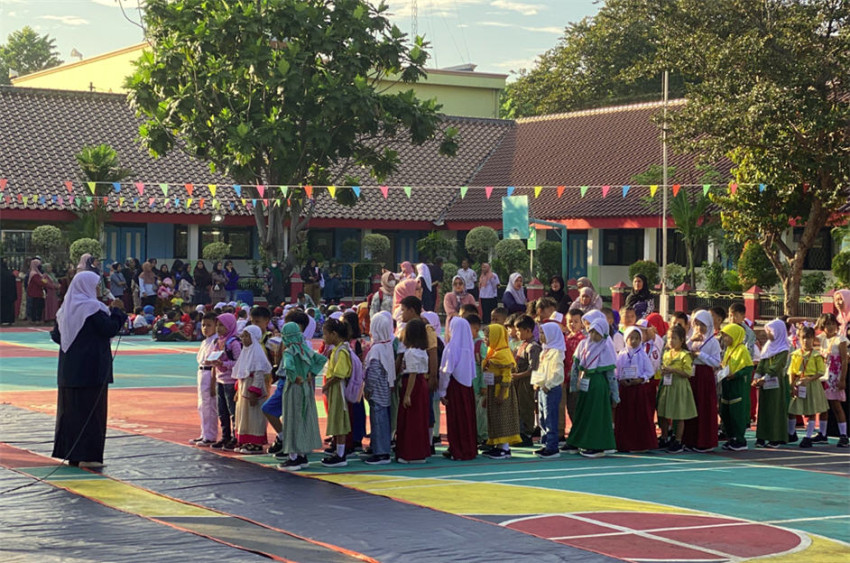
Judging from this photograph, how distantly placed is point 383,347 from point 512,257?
26357mm

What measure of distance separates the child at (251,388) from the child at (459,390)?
190 centimetres

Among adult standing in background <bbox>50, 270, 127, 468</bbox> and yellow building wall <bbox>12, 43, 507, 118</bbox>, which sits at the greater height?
yellow building wall <bbox>12, 43, 507, 118</bbox>

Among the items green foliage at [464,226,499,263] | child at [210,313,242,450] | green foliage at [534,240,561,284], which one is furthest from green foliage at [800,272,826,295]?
child at [210,313,242,450]

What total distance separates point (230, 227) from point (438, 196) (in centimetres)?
810

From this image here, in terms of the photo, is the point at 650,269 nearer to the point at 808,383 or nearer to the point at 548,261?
the point at 548,261

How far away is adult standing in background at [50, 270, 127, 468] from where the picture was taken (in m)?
12.6

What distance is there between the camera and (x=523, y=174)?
4606 centimetres

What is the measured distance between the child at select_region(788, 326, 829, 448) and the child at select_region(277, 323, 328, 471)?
19.6ft

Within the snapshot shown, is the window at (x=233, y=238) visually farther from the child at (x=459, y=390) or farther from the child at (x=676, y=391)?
the child at (x=459, y=390)

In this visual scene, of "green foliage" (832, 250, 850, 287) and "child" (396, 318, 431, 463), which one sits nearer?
"child" (396, 318, 431, 463)

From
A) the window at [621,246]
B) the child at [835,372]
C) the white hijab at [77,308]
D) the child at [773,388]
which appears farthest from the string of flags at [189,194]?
the white hijab at [77,308]

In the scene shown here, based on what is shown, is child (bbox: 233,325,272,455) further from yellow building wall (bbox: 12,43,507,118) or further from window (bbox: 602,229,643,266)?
yellow building wall (bbox: 12,43,507,118)

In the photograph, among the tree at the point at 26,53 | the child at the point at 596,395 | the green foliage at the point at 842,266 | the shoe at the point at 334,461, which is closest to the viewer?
the shoe at the point at 334,461

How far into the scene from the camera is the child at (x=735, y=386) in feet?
47.7
